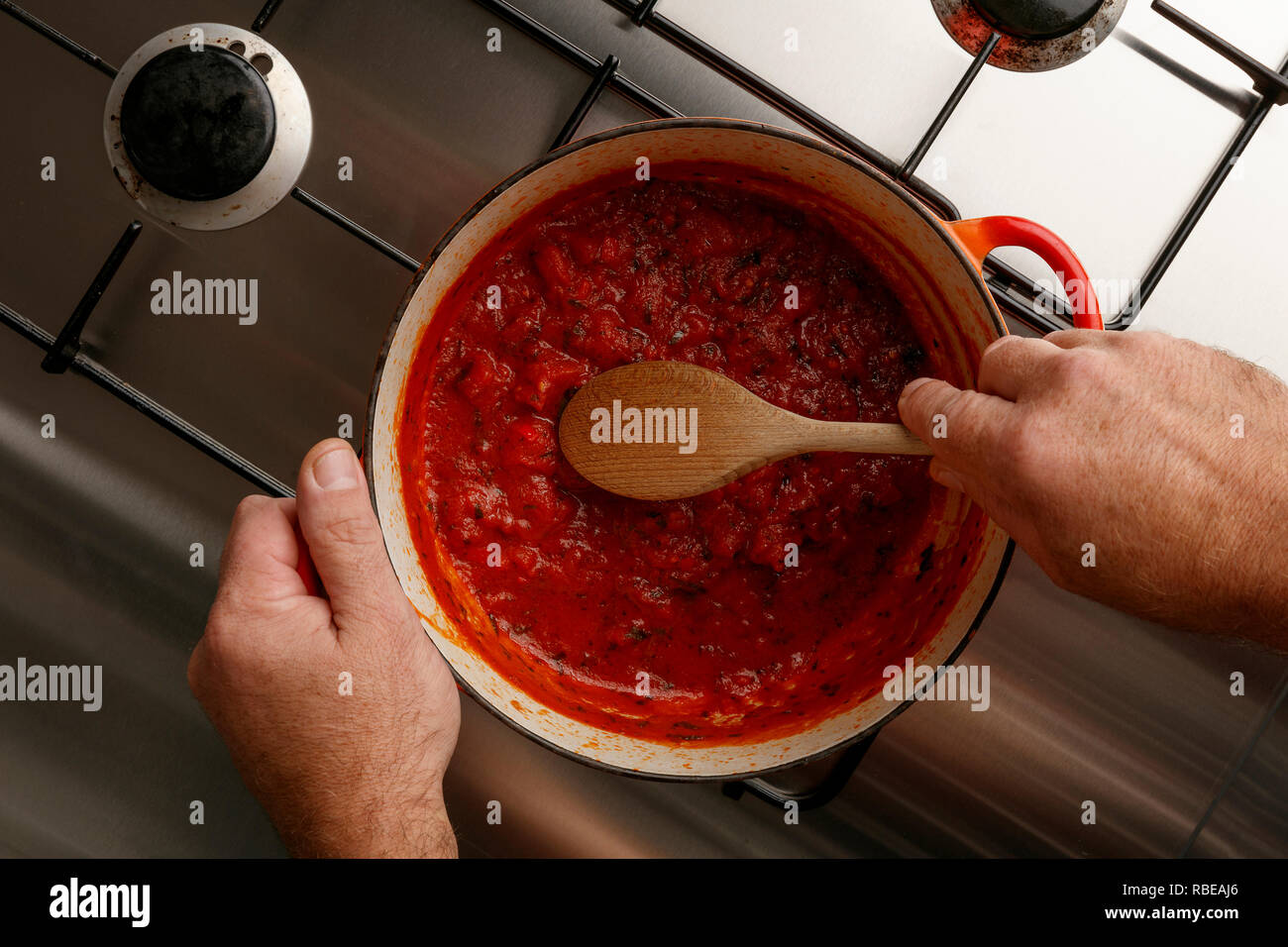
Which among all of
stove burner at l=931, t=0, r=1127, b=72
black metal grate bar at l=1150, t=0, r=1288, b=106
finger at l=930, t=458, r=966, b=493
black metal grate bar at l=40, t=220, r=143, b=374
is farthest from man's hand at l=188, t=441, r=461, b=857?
black metal grate bar at l=1150, t=0, r=1288, b=106

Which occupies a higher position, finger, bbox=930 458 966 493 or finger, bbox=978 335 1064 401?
finger, bbox=978 335 1064 401

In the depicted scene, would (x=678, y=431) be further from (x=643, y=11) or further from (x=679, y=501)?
(x=643, y=11)

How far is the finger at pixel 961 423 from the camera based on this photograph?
0.62 meters

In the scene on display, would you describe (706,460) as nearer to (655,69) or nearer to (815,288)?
(815,288)

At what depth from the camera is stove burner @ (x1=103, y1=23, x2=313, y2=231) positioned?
73 centimetres

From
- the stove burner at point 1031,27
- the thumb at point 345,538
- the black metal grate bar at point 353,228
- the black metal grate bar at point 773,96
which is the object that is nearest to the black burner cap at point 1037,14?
the stove burner at point 1031,27

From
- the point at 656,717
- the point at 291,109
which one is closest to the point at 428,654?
the point at 656,717

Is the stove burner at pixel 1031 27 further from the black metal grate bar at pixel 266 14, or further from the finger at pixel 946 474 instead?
the black metal grate bar at pixel 266 14

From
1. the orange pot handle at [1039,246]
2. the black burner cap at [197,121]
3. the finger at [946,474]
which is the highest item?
the black burner cap at [197,121]

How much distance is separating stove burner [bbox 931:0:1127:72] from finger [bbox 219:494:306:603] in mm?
769

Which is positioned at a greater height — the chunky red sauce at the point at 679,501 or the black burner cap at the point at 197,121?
the black burner cap at the point at 197,121

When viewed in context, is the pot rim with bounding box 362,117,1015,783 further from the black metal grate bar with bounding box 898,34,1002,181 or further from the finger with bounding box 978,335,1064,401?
the black metal grate bar with bounding box 898,34,1002,181

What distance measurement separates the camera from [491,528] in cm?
81

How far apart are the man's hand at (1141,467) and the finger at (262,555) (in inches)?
21.5
